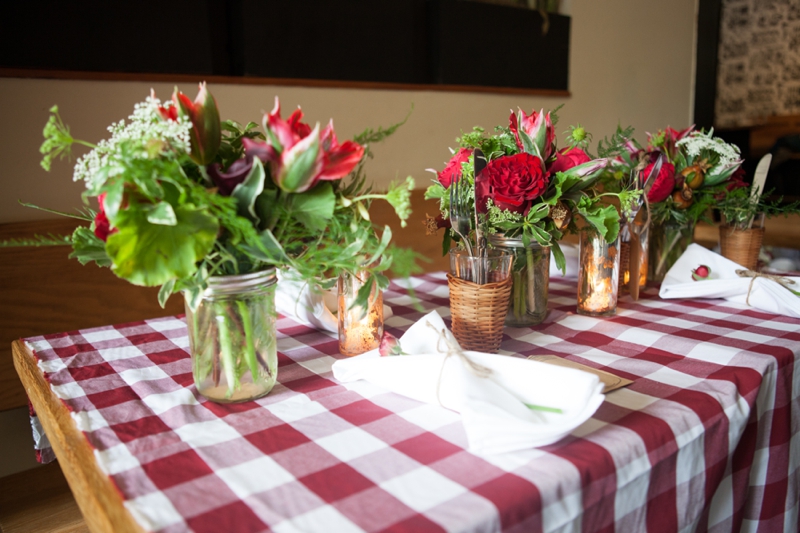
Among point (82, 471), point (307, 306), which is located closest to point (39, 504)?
point (307, 306)

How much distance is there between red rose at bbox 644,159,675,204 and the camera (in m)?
1.36

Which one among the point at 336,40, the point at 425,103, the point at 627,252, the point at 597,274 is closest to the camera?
the point at 597,274

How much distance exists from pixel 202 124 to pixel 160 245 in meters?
0.17

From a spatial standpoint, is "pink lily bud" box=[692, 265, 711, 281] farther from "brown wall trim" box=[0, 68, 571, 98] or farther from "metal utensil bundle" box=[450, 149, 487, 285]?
"brown wall trim" box=[0, 68, 571, 98]

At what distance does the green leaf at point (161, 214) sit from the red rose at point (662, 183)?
1.10 metres

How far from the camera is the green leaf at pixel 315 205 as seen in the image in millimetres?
741

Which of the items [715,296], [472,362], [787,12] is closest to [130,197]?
[472,362]

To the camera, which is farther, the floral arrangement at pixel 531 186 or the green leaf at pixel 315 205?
the floral arrangement at pixel 531 186

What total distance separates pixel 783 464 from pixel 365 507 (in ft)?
2.49

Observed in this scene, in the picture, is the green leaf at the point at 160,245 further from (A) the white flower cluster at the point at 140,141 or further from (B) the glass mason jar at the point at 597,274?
(B) the glass mason jar at the point at 597,274

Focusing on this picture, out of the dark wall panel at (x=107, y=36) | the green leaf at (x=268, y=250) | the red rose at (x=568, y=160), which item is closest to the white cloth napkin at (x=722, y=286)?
the red rose at (x=568, y=160)

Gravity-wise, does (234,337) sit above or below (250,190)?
below

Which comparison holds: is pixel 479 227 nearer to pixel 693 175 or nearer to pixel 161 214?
pixel 161 214

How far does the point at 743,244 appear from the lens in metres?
1.49
